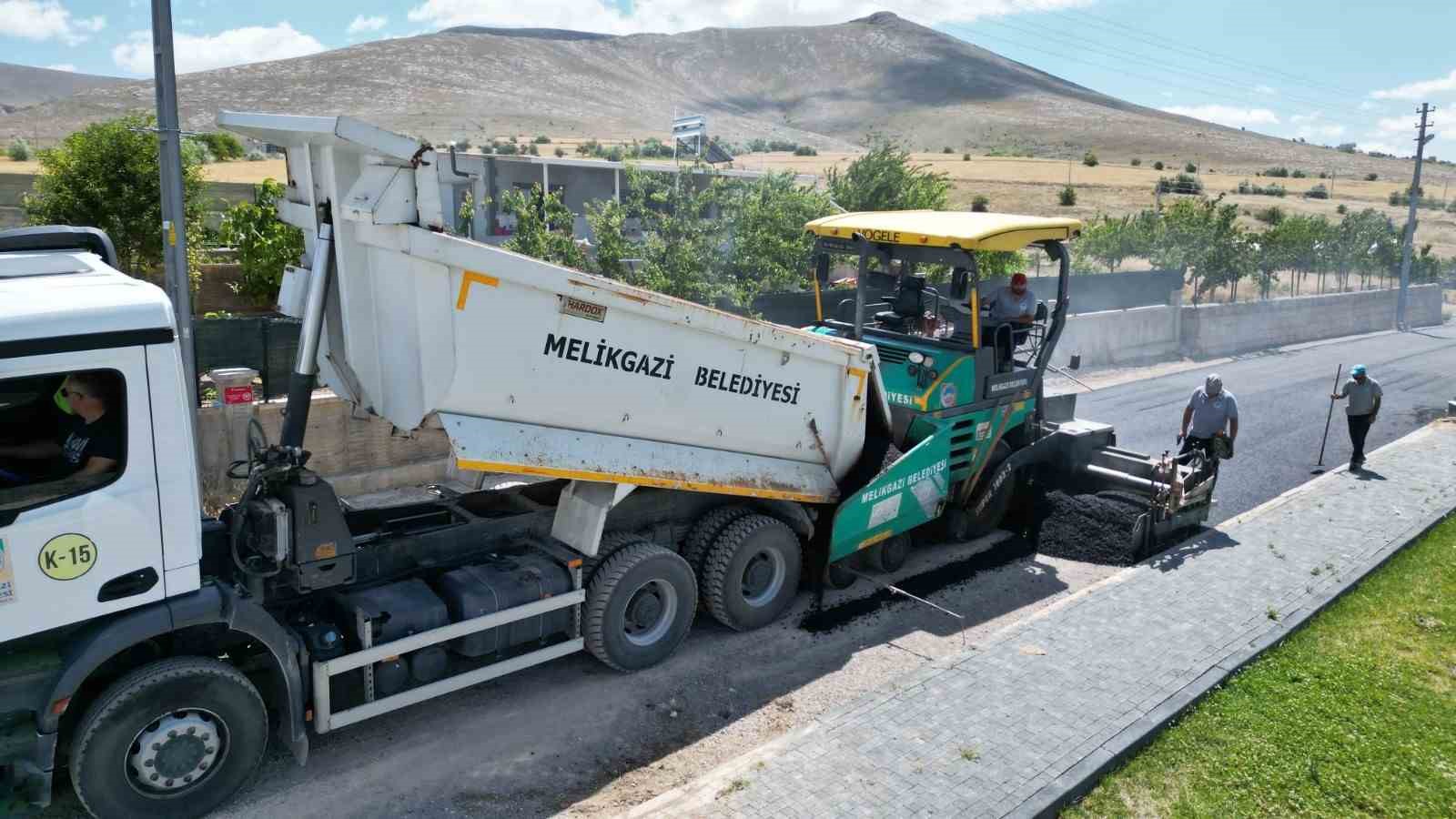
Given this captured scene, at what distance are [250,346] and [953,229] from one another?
7.57 metres

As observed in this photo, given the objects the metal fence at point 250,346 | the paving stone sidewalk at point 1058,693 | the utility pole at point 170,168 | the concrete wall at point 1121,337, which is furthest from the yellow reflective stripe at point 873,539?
the concrete wall at point 1121,337

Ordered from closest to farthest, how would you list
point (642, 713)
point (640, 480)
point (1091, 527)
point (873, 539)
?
point (642, 713) < point (640, 480) < point (873, 539) < point (1091, 527)

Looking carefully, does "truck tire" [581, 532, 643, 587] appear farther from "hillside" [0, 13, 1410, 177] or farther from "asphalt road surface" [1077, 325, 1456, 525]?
"hillside" [0, 13, 1410, 177]

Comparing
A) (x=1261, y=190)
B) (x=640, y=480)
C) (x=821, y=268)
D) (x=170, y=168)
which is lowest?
(x=640, y=480)

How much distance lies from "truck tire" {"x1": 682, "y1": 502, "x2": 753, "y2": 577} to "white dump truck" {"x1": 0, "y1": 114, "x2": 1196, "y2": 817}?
0.06ft

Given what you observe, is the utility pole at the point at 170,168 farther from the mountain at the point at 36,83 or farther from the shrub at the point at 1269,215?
the mountain at the point at 36,83

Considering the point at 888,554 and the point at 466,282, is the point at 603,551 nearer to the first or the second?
the point at 466,282

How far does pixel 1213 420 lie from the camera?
10.4 metres

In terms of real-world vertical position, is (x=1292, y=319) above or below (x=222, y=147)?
below

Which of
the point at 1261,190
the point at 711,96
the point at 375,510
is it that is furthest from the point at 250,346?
the point at 711,96

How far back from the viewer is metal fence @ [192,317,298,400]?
35.5 feet

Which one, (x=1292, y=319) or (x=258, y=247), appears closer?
(x=258, y=247)

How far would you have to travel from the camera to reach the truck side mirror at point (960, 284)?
8672mm

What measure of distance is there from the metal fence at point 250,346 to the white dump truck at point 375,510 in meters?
4.71
